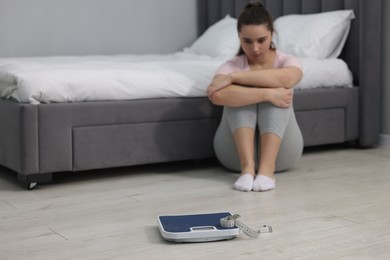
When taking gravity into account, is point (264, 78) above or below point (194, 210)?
above

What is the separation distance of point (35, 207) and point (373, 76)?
2030mm

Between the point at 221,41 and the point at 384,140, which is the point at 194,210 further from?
the point at 221,41

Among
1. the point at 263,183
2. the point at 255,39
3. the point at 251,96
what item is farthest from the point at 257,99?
the point at 263,183

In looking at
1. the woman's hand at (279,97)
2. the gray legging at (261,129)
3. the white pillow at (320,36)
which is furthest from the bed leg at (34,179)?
the white pillow at (320,36)

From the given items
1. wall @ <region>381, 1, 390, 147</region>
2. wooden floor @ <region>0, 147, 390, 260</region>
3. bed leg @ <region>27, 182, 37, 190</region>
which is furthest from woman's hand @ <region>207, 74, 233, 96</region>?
wall @ <region>381, 1, 390, 147</region>

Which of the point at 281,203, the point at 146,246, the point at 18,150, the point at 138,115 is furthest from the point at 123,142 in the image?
the point at 146,246

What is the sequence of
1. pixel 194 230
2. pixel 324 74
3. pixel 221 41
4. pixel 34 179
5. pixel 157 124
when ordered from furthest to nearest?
pixel 221 41, pixel 324 74, pixel 157 124, pixel 34 179, pixel 194 230

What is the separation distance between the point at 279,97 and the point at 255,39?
26 cm

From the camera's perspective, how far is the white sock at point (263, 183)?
256cm

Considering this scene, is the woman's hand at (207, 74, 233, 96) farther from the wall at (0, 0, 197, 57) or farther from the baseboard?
the wall at (0, 0, 197, 57)

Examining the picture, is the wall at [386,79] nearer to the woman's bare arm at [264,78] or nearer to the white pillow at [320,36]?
the white pillow at [320,36]

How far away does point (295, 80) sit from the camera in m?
2.80

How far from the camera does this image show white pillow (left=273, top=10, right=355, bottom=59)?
355cm

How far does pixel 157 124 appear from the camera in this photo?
9.67ft
